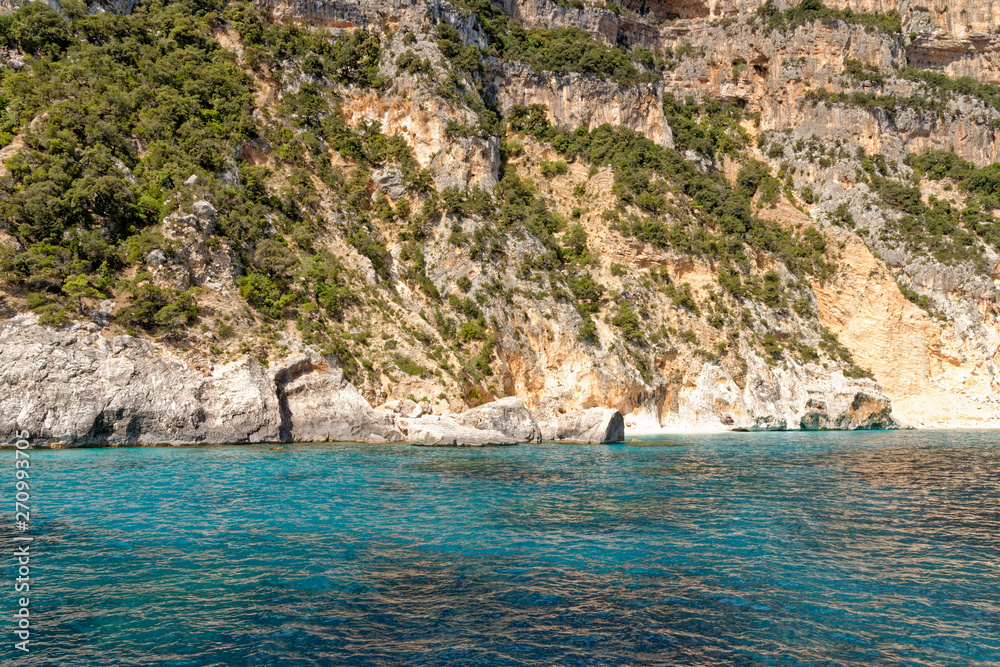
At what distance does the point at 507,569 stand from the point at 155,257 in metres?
28.1

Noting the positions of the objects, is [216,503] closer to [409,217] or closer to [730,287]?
[409,217]

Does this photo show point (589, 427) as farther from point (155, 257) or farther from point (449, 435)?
point (155, 257)

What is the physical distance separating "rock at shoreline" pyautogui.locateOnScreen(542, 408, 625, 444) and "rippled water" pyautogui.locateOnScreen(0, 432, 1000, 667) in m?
12.4

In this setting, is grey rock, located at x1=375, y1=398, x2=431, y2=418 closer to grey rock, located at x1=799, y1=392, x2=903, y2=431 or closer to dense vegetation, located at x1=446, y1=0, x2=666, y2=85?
grey rock, located at x1=799, y1=392, x2=903, y2=431

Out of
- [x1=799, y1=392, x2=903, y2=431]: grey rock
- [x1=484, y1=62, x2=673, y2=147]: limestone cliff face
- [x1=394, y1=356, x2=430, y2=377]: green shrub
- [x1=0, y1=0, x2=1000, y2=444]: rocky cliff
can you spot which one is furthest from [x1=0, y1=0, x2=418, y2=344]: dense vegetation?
[x1=799, y1=392, x2=903, y2=431]: grey rock

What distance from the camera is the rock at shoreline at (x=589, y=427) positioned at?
30.3 meters

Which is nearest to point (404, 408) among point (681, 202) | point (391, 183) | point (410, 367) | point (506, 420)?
point (410, 367)

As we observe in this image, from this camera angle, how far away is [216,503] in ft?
44.7

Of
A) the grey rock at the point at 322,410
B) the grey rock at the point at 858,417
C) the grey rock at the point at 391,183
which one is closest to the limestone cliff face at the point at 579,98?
the grey rock at the point at 391,183

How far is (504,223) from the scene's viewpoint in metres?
45.1

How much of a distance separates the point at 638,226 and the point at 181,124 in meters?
32.3

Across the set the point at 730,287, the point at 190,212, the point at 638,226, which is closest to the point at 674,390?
the point at 730,287

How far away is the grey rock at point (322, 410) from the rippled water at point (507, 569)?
10781 millimetres

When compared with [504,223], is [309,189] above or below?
above
